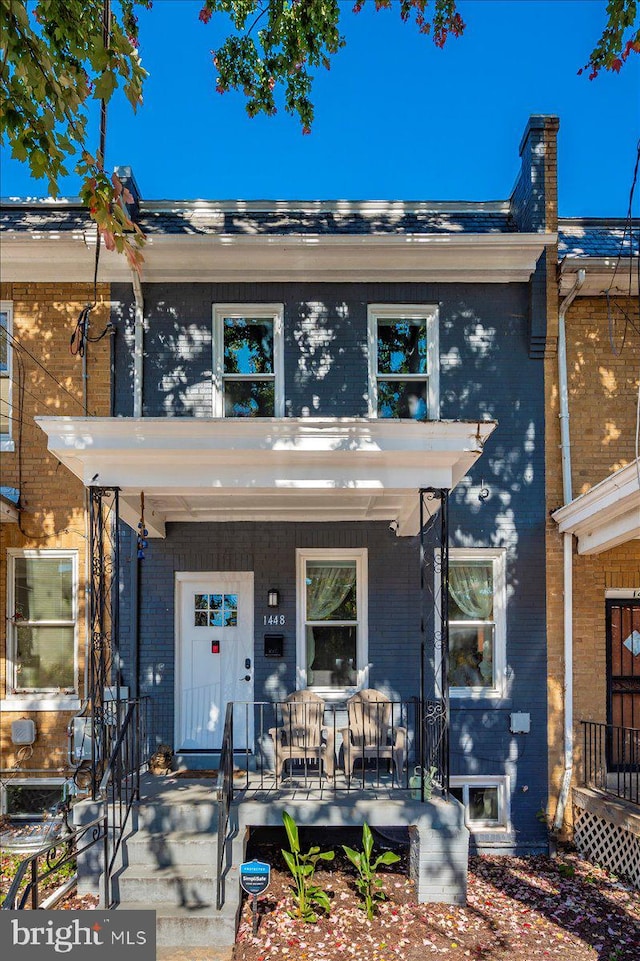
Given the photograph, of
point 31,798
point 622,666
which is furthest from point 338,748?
point 31,798

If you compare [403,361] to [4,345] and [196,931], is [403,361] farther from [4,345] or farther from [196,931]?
[196,931]

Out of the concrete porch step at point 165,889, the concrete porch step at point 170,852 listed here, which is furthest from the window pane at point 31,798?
the concrete porch step at point 165,889

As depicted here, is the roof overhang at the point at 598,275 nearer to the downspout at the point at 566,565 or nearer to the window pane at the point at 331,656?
the downspout at the point at 566,565

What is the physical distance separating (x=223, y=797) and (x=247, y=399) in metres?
4.49

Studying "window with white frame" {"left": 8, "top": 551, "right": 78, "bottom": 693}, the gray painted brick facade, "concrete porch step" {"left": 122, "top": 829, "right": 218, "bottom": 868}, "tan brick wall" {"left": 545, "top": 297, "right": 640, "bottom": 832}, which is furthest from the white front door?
"tan brick wall" {"left": 545, "top": 297, "right": 640, "bottom": 832}

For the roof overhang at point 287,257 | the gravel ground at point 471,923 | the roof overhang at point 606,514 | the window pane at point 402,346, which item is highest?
the roof overhang at point 287,257

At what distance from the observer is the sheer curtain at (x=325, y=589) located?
831 centimetres

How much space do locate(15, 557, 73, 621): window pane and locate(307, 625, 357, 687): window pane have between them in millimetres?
2900

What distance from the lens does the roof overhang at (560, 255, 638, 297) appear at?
821 centimetres

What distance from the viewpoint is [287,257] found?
27.2 ft

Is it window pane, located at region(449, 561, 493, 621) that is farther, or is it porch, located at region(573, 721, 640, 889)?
window pane, located at region(449, 561, 493, 621)

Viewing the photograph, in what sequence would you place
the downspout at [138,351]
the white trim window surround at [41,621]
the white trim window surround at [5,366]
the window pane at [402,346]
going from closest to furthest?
the white trim window surround at [41,621]
the downspout at [138,351]
the white trim window surround at [5,366]
the window pane at [402,346]

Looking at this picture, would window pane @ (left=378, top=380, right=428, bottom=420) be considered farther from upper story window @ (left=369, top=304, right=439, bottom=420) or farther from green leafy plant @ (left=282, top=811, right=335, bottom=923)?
green leafy plant @ (left=282, top=811, right=335, bottom=923)

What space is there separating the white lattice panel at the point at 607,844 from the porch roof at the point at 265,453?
13.0 feet
